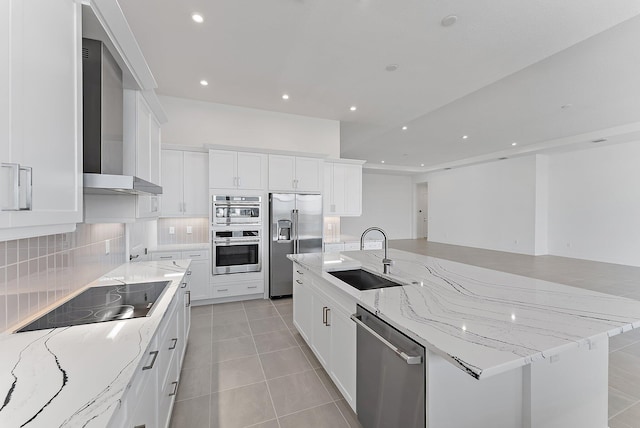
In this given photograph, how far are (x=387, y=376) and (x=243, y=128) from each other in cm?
442

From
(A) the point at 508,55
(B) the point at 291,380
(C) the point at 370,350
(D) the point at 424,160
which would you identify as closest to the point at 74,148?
(C) the point at 370,350

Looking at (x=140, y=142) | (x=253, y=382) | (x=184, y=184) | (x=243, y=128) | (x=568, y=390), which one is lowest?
(x=253, y=382)

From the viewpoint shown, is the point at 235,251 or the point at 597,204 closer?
the point at 235,251

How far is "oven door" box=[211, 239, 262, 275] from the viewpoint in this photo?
390 centimetres

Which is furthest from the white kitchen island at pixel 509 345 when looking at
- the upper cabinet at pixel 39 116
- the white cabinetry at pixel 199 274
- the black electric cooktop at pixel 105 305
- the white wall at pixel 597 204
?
the white wall at pixel 597 204

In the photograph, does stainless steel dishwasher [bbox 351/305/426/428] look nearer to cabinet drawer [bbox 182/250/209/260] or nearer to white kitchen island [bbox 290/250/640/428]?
white kitchen island [bbox 290/250/640/428]

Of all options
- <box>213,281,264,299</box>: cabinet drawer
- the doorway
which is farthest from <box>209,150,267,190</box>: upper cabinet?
the doorway

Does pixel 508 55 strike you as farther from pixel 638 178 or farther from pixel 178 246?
pixel 638 178

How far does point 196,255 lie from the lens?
151 inches

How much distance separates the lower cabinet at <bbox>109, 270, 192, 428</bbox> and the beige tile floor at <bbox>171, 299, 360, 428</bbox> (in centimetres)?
34

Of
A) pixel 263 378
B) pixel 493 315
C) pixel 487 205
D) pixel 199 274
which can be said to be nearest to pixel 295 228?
pixel 199 274

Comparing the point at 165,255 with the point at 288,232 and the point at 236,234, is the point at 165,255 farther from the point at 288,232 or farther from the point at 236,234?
the point at 288,232

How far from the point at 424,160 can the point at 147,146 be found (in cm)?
906

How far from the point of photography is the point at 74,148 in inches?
44.9
